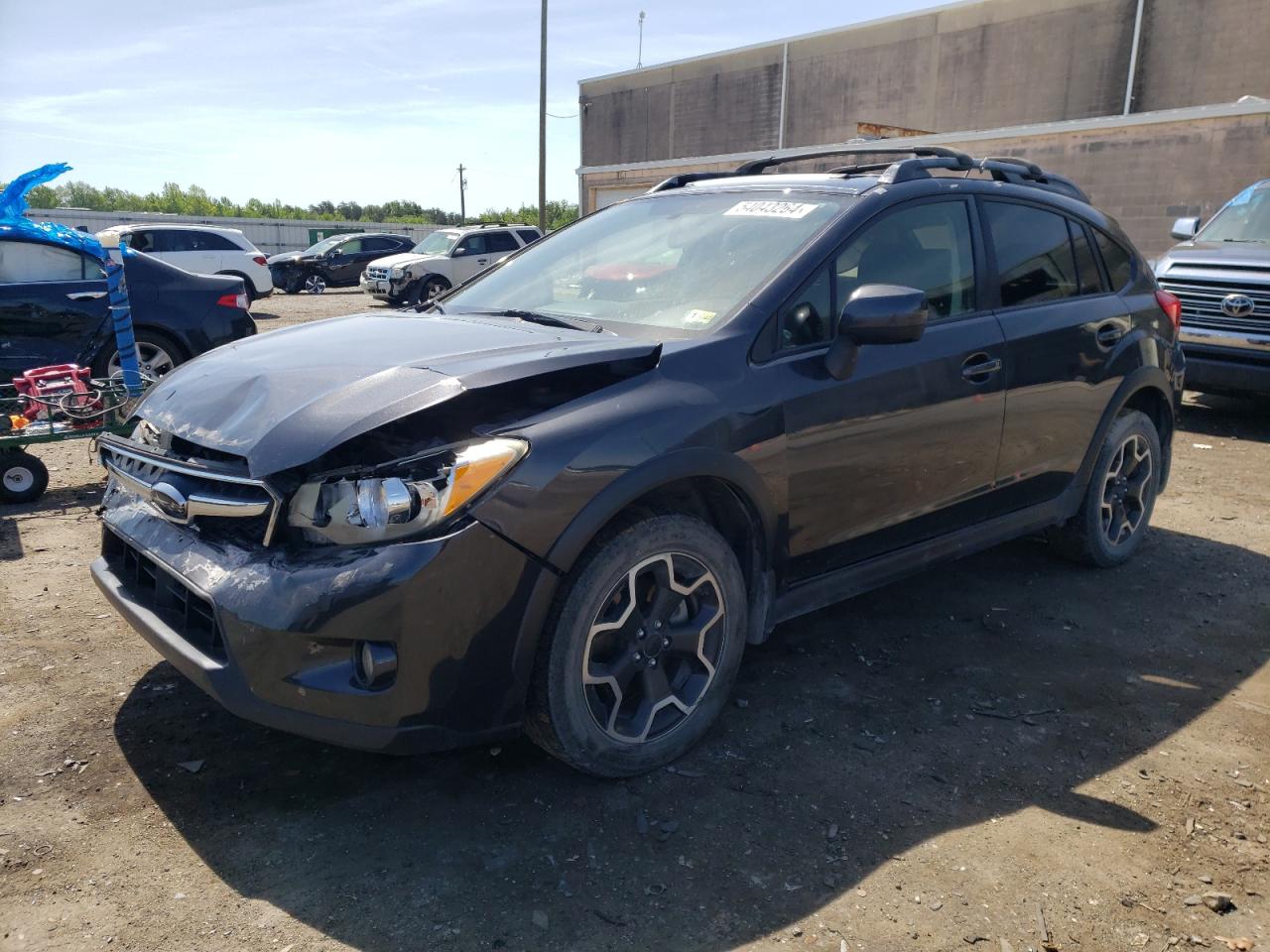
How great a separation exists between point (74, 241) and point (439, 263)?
1419cm

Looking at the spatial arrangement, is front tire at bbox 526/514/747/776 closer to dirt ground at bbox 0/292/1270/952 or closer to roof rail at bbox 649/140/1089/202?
dirt ground at bbox 0/292/1270/952

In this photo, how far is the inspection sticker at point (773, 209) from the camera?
3.43 m

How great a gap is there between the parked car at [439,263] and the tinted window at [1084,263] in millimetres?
17017

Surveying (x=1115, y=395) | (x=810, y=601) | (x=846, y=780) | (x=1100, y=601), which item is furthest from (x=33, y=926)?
(x=1115, y=395)

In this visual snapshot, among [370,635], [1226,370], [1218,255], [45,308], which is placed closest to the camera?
[370,635]

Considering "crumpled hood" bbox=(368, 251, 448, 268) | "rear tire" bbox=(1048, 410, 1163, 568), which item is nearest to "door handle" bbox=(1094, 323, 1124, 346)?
"rear tire" bbox=(1048, 410, 1163, 568)

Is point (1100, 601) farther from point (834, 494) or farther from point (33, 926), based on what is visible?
point (33, 926)

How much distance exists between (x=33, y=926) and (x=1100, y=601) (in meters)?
4.17

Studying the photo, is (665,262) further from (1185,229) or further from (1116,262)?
(1185,229)

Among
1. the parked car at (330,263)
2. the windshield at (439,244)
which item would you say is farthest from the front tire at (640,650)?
the parked car at (330,263)

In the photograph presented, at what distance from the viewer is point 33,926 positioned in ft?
7.31

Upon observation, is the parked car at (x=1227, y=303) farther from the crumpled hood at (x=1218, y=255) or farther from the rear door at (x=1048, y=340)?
the rear door at (x=1048, y=340)

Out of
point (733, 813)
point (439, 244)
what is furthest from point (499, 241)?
point (733, 813)

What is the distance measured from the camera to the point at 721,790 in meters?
2.83
